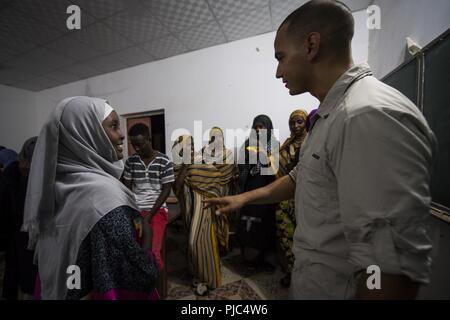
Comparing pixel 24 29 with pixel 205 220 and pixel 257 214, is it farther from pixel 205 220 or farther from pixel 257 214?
pixel 257 214

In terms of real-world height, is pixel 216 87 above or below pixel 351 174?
above

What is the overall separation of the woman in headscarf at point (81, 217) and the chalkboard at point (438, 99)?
1360 mm

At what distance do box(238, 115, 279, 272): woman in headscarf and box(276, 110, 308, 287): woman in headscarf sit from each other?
10 centimetres

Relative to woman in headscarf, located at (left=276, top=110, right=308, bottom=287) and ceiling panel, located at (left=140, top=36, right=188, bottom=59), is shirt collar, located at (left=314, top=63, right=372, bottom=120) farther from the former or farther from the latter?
ceiling panel, located at (left=140, top=36, right=188, bottom=59)

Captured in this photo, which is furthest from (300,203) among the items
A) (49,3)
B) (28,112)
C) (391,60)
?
(28,112)

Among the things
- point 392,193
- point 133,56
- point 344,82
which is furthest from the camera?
point 133,56

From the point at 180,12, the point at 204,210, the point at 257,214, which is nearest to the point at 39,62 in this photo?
the point at 180,12

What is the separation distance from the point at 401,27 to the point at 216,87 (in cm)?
191

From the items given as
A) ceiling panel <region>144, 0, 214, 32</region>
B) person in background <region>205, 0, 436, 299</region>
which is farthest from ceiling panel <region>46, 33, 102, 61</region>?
person in background <region>205, 0, 436, 299</region>

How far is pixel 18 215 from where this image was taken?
1.17 metres

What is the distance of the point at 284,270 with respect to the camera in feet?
5.98

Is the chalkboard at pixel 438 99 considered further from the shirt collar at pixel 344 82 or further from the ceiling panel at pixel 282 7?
the ceiling panel at pixel 282 7
